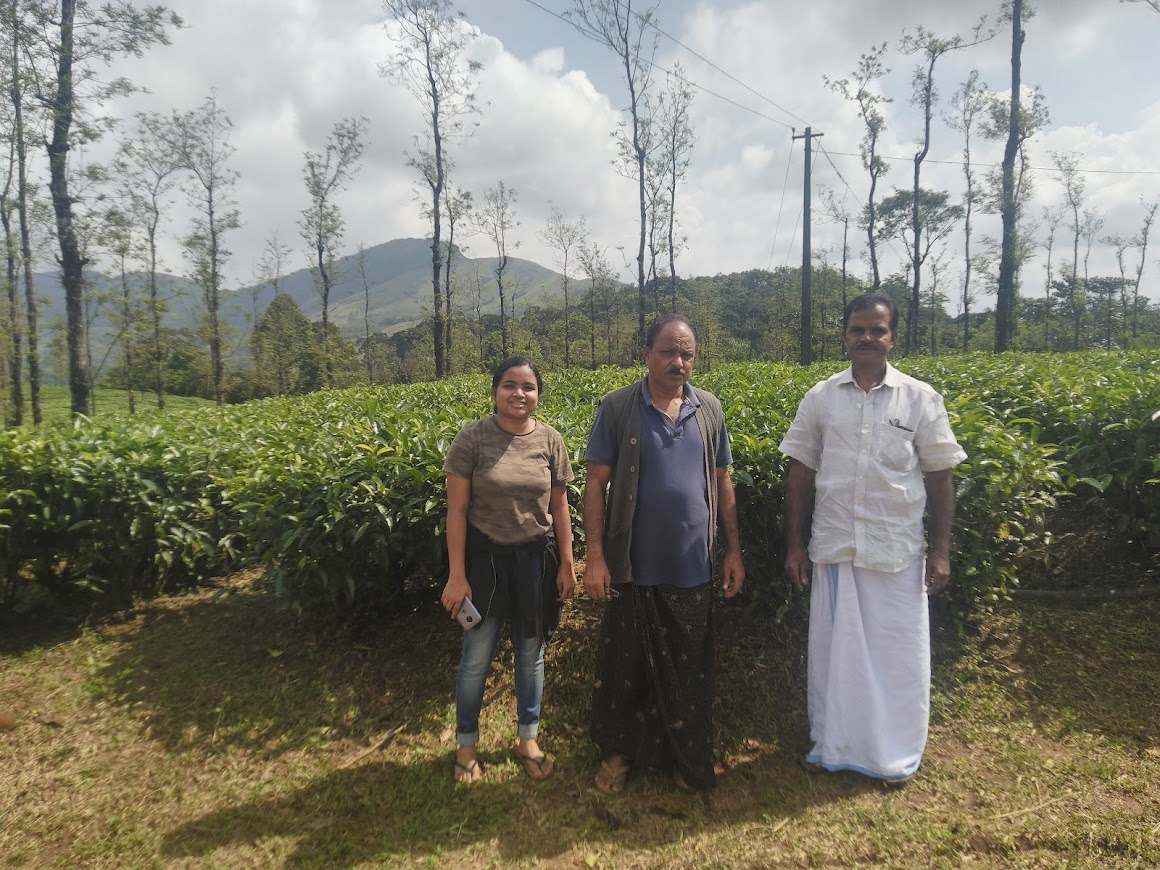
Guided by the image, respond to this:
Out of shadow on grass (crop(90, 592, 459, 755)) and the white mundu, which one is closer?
the white mundu

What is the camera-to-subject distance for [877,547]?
2.43 metres

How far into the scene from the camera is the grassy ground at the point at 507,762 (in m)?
2.26

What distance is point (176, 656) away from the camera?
140 inches

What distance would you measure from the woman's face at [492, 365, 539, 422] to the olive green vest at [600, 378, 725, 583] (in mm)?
298

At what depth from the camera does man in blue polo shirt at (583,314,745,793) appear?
236 cm

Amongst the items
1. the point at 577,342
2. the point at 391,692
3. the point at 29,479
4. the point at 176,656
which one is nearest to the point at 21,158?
the point at 29,479

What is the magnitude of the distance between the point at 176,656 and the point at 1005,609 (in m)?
4.77

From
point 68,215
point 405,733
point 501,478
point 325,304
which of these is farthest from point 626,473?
point 325,304

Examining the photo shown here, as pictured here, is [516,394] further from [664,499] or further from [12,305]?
[12,305]

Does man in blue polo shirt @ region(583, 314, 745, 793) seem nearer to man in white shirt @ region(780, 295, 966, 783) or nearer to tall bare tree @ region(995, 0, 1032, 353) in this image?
man in white shirt @ region(780, 295, 966, 783)

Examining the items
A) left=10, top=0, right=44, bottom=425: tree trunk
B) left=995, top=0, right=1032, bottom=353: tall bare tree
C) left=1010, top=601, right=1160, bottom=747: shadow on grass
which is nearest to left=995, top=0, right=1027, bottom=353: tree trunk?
left=995, top=0, right=1032, bottom=353: tall bare tree

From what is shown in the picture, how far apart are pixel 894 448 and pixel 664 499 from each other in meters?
0.93

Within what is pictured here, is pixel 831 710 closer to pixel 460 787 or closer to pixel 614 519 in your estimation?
pixel 614 519

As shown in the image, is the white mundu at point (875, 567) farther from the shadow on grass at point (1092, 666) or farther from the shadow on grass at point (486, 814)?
the shadow on grass at point (1092, 666)
